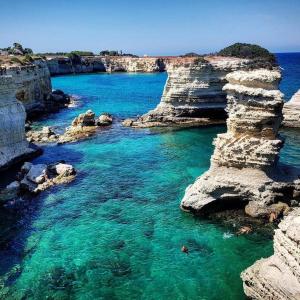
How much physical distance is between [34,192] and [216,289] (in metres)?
14.4

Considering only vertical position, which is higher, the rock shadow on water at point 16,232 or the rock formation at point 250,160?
the rock formation at point 250,160

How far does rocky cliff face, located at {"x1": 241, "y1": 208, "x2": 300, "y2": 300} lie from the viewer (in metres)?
12.0

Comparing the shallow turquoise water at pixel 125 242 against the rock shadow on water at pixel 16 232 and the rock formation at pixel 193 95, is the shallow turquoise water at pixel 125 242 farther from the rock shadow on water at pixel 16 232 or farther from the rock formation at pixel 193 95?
the rock formation at pixel 193 95

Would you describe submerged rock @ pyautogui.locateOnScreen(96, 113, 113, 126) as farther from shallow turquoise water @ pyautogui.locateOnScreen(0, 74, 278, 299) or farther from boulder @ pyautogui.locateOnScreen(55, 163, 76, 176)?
boulder @ pyautogui.locateOnScreen(55, 163, 76, 176)

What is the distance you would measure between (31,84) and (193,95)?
23.0 metres

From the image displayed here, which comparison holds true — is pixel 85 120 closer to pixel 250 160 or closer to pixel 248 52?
pixel 250 160

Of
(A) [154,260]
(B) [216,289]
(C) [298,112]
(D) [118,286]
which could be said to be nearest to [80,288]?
(D) [118,286]

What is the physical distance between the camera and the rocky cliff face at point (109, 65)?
118619 mm

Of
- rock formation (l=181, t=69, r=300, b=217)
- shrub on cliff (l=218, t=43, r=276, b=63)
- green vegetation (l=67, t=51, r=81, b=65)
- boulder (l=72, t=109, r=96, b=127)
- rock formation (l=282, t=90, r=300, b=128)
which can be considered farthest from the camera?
green vegetation (l=67, t=51, r=81, b=65)

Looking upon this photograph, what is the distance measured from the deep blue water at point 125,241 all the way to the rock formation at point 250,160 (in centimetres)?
180

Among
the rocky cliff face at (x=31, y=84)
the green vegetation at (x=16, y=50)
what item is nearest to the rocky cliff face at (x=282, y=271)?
the rocky cliff face at (x=31, y=84)

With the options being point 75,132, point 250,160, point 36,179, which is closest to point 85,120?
point 75,132

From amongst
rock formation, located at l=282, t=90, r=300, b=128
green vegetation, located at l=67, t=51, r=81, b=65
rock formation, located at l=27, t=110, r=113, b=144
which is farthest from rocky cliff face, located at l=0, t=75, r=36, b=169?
green vegetation, located at l=67, t=51, r=81, b=65

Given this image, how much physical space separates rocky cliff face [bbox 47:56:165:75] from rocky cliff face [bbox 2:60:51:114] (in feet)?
192
